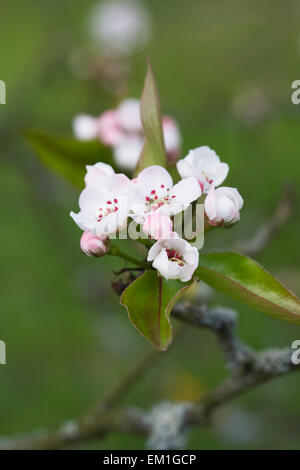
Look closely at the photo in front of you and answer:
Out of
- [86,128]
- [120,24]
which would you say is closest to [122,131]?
[86,128]

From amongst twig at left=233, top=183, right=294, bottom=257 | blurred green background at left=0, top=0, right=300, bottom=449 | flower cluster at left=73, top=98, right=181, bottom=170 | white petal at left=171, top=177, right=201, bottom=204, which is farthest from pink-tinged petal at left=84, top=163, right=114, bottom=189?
blurred green background at left=0, top=0, right=300, bottom=449

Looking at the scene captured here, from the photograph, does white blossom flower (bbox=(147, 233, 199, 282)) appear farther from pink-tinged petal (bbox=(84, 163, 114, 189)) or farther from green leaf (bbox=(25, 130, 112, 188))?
green leaf (bbox=(25, 130, 112, 188))

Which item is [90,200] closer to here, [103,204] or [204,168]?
[103,204]

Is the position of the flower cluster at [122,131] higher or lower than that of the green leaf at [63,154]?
higher

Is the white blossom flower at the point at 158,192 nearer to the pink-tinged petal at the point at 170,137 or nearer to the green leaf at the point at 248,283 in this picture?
the green leaf at the point at 248,283

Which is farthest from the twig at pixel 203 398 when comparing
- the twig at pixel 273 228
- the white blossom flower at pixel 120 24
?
the white blossom flower at pixel 120 24

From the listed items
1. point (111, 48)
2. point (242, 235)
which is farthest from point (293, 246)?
point (111, 48)
